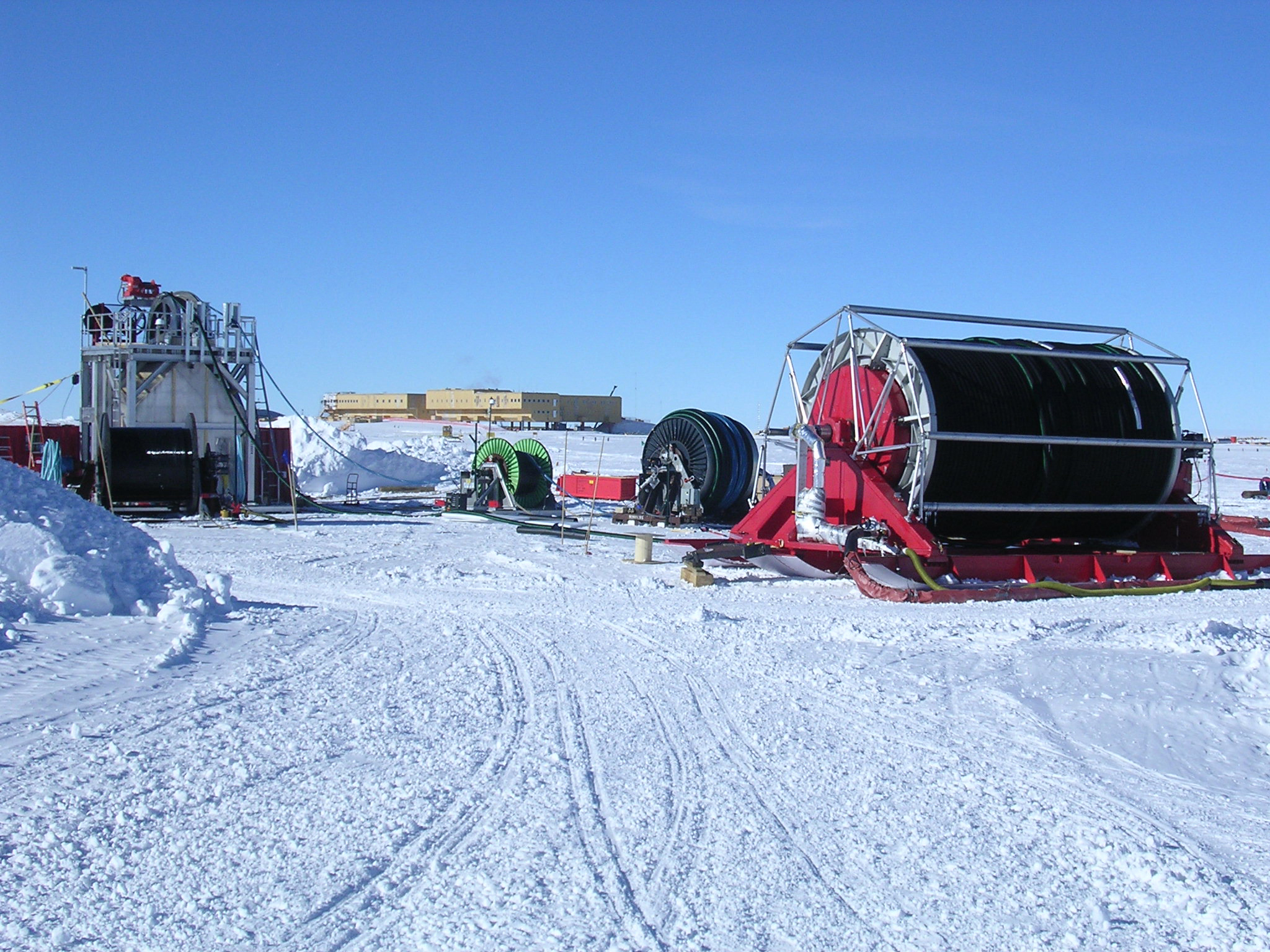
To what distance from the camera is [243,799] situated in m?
4.36

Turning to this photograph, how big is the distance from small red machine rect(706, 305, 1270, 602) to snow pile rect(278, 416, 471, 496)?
1948cm

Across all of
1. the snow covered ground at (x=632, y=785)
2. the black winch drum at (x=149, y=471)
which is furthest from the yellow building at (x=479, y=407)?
the snow covered ground at (x=632, y=785)

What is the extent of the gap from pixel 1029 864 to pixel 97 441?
68.2 feet

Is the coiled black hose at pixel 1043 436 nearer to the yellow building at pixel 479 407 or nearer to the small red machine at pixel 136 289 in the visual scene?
the small red machine at pixel 136 289

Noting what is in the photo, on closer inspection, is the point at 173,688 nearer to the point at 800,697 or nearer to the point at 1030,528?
the point at 800,697

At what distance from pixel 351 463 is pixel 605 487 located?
10321mm

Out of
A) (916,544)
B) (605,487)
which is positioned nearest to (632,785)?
(916,544)

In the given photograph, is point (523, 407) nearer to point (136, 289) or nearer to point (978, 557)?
point (136, 289)

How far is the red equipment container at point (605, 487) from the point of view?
24.0 meters

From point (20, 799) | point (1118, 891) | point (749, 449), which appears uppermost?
point (749, 449)

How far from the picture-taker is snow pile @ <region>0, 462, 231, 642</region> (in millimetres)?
7191

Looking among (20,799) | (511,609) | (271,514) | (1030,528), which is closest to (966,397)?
(1030,528)

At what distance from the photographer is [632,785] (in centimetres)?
475

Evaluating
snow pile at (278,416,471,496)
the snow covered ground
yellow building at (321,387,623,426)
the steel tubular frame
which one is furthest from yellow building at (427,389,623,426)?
the snow covered ground
